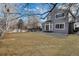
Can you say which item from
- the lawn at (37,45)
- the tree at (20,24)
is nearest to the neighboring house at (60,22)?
the lawn at (37,45)

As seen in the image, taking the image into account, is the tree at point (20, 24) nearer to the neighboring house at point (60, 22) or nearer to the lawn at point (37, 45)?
the lawn at point (37, 45)

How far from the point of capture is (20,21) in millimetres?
2502

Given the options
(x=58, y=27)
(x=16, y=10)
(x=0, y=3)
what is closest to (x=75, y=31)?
(x=58, y=27)

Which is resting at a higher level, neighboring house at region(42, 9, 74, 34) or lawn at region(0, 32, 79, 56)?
neighboring house at region(42, 9, 74, 34)

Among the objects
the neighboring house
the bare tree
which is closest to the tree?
the bare tree

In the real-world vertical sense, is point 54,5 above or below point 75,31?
above

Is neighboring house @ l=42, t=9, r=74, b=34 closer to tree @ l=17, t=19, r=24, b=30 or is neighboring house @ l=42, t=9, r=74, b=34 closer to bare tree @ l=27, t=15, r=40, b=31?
bare tree @ l=27, t=15, r=40, b=31

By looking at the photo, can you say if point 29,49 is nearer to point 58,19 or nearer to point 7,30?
point 7,30

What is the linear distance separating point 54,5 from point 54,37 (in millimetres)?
389

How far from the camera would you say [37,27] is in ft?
8.29

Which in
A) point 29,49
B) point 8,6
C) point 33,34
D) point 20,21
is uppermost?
point 8,6

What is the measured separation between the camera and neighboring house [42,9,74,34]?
2.51 m

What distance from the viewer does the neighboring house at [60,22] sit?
99.0 inches

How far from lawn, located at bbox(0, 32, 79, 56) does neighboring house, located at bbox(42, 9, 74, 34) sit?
0.29 feet
